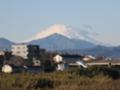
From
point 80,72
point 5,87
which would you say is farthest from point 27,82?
point 80,72

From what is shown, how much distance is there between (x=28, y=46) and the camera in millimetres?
138000

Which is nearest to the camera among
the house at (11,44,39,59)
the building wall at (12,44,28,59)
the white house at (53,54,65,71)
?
the white house at (53,54,65,71)

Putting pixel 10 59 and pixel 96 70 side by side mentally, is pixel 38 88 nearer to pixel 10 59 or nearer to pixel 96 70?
pixel 96 70

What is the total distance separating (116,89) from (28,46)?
118 meters

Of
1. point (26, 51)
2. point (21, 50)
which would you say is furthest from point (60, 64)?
point (21, 50)

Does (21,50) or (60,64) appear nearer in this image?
(60,64)

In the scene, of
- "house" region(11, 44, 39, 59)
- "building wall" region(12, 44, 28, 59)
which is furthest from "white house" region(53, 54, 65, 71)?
"building wall" region(12, 44, 28, 59)

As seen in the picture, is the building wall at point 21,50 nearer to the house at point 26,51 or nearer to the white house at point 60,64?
the house at point 26,51

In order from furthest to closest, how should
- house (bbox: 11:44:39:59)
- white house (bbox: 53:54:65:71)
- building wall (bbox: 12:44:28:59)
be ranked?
building wall (bbox: 12:44:28:59)
house (bbox: 11:44:39:59)
white house (bbox: 53:54:65:71)

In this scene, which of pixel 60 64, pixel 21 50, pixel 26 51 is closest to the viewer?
pixel 60 64

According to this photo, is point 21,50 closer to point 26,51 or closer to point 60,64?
point 26,51

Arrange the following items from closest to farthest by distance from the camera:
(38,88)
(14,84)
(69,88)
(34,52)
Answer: (69,88)
(38,88)
(14,84)
(34,52)

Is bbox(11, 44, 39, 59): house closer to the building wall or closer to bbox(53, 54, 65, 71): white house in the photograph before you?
the building wall

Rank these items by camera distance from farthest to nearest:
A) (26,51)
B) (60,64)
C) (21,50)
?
1. (21,50)
2. (26,51)
3. (60,64)
